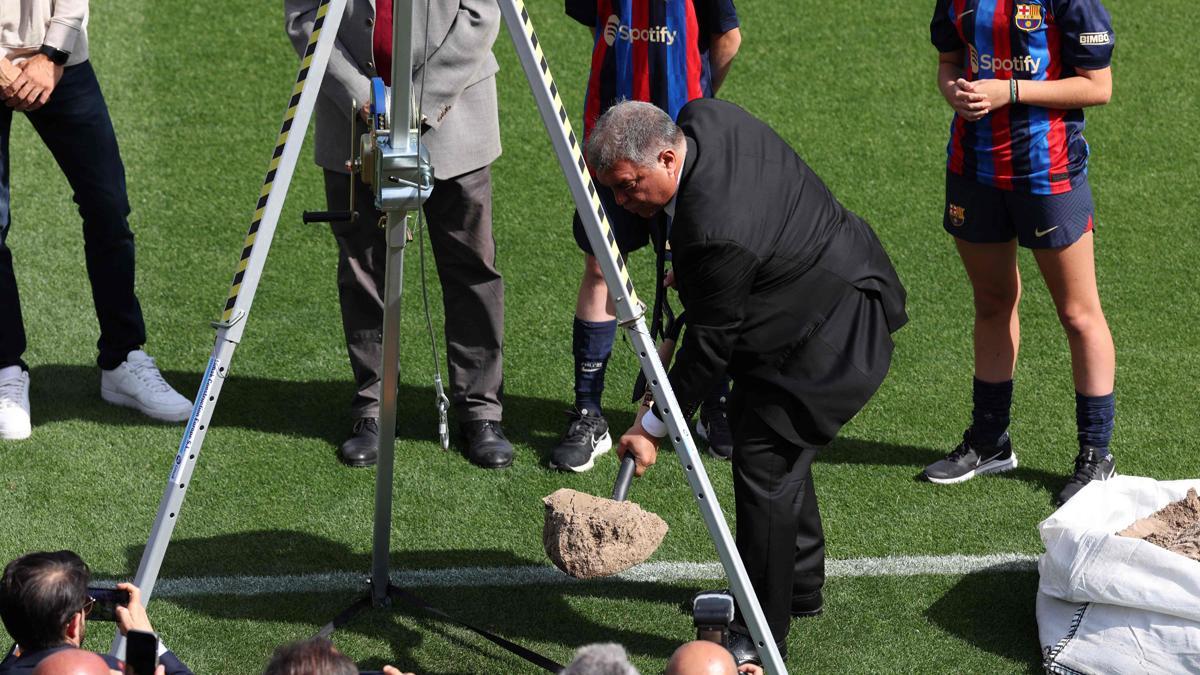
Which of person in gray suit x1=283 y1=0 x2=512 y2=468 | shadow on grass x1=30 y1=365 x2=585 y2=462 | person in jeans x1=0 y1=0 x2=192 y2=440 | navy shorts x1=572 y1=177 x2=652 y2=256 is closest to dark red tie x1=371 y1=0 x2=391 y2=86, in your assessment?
person in gray suit x1=283 y1=0 x2=512 y2=468

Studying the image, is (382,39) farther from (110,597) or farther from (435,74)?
(110,597)

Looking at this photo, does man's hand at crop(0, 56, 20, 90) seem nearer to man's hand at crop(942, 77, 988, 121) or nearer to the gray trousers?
the gray trousers

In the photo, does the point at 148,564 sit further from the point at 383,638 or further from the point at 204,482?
the point at 204,482

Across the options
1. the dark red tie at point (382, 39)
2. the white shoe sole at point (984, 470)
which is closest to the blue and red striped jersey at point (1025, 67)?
the white shoe sole at point (984, 470)

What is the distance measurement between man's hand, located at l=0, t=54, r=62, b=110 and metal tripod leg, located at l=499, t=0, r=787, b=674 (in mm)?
2465

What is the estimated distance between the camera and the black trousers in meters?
4.17

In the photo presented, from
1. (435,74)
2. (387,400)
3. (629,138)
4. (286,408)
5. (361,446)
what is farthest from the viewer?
(286,408)

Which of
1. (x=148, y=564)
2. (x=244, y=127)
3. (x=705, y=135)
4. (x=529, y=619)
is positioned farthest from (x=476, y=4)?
(x=244, y=127)

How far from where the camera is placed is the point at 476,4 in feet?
16.4

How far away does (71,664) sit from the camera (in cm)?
284

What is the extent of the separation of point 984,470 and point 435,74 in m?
2.44

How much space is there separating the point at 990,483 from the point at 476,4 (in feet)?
8.27

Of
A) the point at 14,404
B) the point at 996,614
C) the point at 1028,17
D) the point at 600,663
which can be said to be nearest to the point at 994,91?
the point at 1028,17

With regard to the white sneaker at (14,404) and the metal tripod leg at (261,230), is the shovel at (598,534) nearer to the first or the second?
the metal tripod leg at (261,230)
